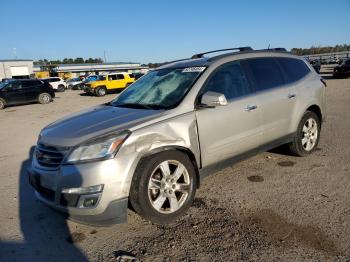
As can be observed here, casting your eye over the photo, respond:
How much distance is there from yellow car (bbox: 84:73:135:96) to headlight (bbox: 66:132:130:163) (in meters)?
24.0

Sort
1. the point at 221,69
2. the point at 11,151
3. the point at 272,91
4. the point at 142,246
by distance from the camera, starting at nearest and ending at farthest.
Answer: the point at 142,246, the point at 221,69, the point at 272,91, the point at 11,151

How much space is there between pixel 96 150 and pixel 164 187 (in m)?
0.84

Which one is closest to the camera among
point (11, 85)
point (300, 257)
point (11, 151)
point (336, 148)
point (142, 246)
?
point (300, 257)

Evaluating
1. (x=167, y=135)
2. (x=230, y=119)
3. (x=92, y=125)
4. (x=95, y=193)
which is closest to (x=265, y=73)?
(x=230, y=119)

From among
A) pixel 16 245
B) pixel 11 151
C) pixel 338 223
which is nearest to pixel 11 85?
pixel 11 151

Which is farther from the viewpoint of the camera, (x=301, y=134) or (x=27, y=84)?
(x=27, y=84)

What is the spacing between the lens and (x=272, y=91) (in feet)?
15.5

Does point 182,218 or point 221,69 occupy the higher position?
point 221,69

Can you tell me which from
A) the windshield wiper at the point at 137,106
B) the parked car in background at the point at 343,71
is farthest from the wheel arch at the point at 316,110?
the parked car in background at the point at 343,71

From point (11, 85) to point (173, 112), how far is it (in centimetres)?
2032

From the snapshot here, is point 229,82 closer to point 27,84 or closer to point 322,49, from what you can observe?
point 27,84

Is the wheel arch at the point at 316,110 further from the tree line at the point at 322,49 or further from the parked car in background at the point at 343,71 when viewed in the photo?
the tree line at the point at 322,49

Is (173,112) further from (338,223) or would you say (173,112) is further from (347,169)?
(347,169)

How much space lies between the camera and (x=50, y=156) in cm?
342
